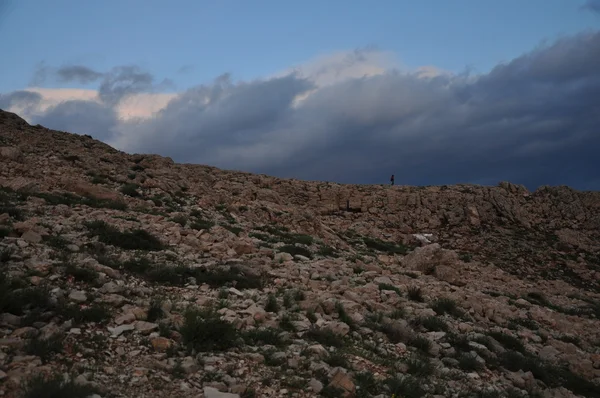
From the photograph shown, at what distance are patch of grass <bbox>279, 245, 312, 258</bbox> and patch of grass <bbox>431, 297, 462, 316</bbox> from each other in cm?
494

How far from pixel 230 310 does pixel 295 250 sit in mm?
7364

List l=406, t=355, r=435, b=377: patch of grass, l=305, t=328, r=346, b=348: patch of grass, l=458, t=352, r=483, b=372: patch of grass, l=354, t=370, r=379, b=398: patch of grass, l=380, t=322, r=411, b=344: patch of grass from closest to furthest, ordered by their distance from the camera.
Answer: l=354, t=370, r=379, b=398: patch of grass < l=406, t=355, r=435, b=377: patch of grass < l=305, t=328, r=346, b=348: patch of grass < l=458, t=352, r=483, b=372: patch of grass < l=380, t=322, r=411, b=344: patch of grass

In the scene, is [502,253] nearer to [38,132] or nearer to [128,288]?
[128,288]

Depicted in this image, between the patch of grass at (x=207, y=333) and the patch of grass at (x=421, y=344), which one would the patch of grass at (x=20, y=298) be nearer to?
the patch of grass at (x=207, y=333)

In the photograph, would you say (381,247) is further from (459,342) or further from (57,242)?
(57,242)

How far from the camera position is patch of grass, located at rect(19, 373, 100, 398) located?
4.41 metres

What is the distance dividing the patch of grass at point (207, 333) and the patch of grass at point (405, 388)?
2.28m

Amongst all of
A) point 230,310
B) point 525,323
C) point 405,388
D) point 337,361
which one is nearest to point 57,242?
point 230,310

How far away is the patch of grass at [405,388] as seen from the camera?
616cm

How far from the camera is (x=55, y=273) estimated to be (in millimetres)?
7941

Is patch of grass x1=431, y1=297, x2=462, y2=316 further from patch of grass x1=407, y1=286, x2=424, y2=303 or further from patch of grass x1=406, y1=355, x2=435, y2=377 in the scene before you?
patch of grass x1=406, y1=355, x2=435, y2=377

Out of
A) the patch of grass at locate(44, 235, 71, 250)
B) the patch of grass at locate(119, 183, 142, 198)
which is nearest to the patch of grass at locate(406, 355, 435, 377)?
the patch of grass at locate(44, 235, 71, 250)

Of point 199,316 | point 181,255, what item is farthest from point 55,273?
point 181,255

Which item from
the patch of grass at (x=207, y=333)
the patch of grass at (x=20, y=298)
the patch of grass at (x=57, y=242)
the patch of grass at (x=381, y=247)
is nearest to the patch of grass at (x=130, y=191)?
the patch of grass at (x=57, y=242)
